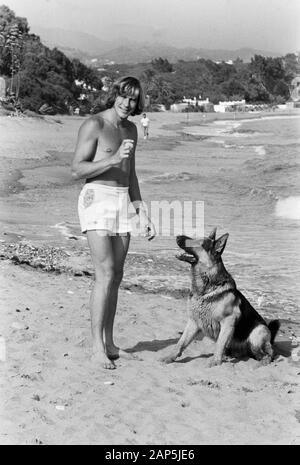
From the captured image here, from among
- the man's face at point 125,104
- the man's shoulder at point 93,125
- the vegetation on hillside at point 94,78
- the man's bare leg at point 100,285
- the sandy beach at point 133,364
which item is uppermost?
the man's face at point 125,104

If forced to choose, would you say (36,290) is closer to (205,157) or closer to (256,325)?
(256,325)

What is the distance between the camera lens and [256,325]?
241 inches

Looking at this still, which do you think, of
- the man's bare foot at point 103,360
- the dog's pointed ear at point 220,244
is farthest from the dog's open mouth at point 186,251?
the man's bare foot at point 103,360

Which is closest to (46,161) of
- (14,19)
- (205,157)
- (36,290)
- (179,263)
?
(205,157)

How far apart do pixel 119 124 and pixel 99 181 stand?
46cm

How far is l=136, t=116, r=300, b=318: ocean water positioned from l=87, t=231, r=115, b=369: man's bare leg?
3.39 metres

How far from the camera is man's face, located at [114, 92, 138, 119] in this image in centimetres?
528

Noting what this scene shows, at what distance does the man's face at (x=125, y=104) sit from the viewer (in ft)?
17.3

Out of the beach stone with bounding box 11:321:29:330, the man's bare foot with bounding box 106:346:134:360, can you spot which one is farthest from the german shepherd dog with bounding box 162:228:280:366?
the beach stone with bounding box 11:321:29:330

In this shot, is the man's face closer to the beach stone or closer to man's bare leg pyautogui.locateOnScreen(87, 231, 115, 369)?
man's bare leg pyautogui.locateOnScreen(87, 231, 115, 369)

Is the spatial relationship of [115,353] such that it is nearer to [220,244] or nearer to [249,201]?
[220,244]

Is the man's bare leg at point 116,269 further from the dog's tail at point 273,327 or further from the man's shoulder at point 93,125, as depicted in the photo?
the dog's tail at point 273,327

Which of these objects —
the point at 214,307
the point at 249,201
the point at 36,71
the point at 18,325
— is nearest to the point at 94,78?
the point at 36,71

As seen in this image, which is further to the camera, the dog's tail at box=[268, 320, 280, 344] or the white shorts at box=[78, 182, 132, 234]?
the dog's tail at box=[268, 320, 280, 344]
